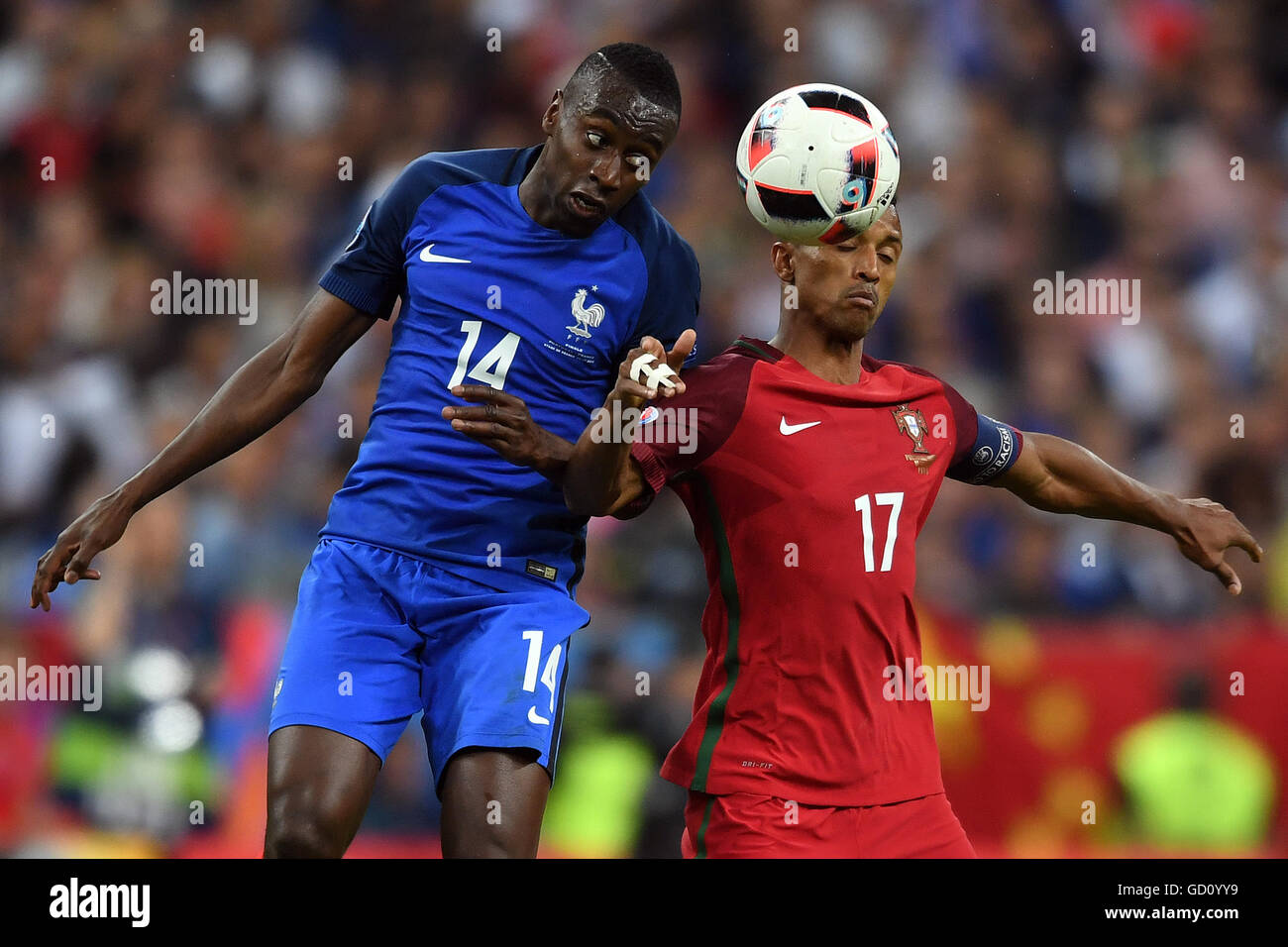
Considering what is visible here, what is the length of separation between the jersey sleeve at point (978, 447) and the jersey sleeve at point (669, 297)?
75cm

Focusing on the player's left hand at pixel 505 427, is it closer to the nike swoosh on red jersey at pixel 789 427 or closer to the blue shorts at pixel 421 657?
the blue shorts at pixel 421 657

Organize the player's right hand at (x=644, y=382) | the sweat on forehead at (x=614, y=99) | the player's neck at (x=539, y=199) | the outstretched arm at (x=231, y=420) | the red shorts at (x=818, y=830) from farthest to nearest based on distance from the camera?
the player's neck at (x=539, y=199) → the outstretched arm at (x=231, y=420) → the sweat on forehead at (x=614, y=99) → the red shorts at (x=818, y=830) → the player's right hand at (x=644, y=382)

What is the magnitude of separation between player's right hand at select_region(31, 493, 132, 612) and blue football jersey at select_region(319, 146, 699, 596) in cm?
56

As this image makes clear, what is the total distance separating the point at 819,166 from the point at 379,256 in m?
1.24

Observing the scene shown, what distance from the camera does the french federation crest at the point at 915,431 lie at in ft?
13.5

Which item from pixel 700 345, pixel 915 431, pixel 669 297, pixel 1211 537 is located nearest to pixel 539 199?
pixel 669 297

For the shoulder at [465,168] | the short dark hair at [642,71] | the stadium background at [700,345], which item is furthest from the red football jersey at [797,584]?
the stadium background at [700,345]

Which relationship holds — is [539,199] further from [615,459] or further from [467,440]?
[615,459]

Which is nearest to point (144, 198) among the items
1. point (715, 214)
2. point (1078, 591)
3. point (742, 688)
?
point (715, 214)

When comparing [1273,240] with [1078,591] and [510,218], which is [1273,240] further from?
[510,218]

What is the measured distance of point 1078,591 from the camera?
705cm

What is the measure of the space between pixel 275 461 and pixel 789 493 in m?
4.16

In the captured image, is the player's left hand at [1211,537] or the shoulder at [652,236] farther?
the player's left hand at [1211,537]
